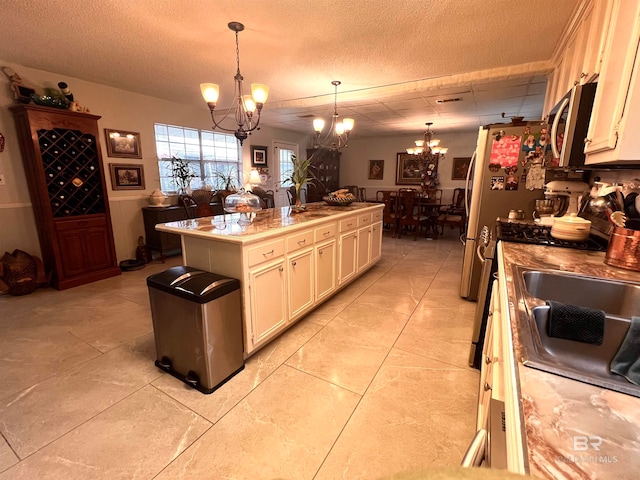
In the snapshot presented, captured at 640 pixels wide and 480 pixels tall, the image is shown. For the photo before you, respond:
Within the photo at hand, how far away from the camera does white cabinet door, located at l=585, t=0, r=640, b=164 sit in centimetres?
106

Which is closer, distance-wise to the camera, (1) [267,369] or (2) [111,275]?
(1) [267,369]

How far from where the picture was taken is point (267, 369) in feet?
6.57

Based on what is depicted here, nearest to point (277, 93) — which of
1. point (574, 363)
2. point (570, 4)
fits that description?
point (570, 4)

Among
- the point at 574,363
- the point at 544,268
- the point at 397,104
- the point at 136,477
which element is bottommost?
the point at 136,477

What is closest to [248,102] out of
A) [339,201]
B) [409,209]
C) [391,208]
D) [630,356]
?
[339,201]

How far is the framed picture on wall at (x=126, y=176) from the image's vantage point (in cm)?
401

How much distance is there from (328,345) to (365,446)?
0.88 metres

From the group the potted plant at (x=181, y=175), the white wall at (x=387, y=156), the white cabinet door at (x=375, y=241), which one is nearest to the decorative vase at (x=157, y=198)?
the potted plant at (x=181, y=175)

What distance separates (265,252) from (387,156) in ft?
22.7

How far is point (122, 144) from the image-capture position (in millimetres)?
4043

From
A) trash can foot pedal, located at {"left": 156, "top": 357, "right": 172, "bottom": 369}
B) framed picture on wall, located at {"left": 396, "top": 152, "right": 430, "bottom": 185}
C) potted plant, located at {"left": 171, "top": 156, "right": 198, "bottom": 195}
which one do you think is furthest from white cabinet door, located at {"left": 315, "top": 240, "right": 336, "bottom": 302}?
framed picture on wall, located at {"left": 396, "top": 152, "right": 430, "bottom": 185}

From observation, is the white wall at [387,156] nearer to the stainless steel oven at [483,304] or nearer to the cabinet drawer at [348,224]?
the cabinet drawer at [348,224]

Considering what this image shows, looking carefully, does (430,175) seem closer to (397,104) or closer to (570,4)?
(397,104)

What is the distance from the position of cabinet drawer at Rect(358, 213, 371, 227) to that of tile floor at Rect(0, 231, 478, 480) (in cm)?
110
